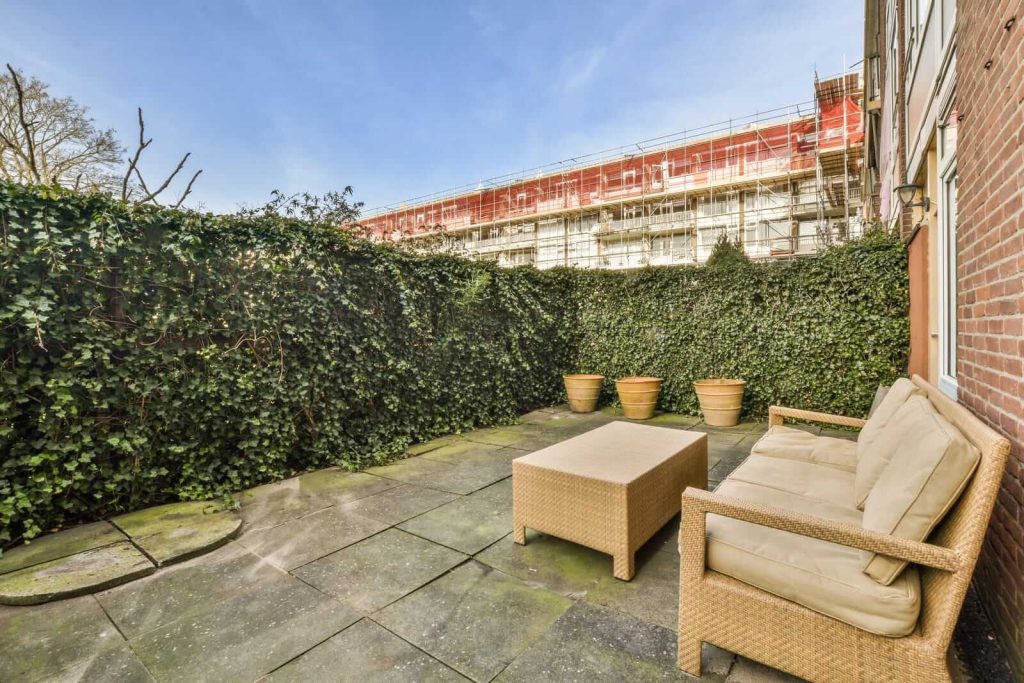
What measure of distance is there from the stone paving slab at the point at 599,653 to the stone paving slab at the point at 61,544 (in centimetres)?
248

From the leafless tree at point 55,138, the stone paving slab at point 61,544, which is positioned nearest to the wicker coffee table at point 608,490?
the stone paving slab at point 61,544

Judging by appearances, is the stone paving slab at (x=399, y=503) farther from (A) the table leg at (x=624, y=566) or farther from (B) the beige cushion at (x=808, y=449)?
(B) the beige cushion at (x=808, y=449)

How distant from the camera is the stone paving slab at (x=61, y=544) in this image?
2.35m

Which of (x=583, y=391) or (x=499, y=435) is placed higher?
(x=583, y=391)

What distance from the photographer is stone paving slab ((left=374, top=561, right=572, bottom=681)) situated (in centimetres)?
166

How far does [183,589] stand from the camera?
2125mm

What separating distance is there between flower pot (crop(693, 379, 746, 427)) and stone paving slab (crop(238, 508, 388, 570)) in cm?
411

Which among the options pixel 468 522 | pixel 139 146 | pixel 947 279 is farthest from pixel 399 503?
pixel 947 279

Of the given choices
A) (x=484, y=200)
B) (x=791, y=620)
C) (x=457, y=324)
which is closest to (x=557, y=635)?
(x=791, y=620)

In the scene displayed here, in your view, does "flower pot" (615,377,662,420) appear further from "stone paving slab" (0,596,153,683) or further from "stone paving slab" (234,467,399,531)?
"stone paving slab" (0,596,153,683)

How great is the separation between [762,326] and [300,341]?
5.11m

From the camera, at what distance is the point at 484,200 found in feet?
84.1

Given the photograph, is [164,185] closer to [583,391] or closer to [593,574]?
[593,574]

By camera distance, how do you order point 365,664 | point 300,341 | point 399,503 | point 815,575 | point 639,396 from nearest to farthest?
point 815,575, point 365,664, point 399,503, point 300,341, point 639,396
